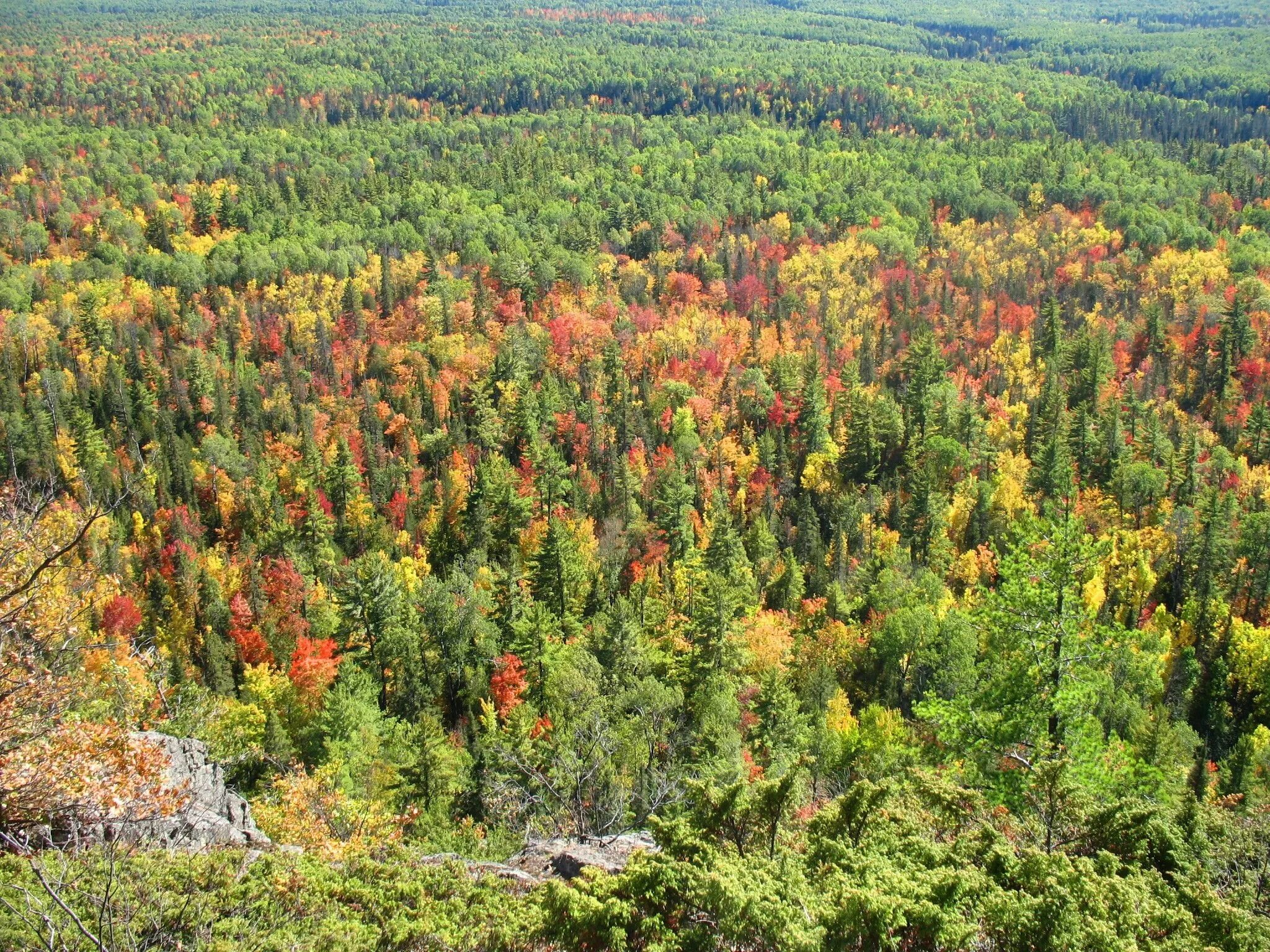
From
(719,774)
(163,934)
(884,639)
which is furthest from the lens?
(884,639)

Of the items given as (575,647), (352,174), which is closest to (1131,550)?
(575,647)

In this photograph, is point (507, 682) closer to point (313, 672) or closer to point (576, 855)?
point (313, 672)

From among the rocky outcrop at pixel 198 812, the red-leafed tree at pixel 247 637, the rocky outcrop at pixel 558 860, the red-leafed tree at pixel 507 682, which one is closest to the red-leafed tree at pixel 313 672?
the red-leafed tree at pixel 247 637

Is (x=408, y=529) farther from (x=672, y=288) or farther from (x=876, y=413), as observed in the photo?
(x=672, y=288)

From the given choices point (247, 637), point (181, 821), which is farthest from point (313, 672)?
point (181, 821)

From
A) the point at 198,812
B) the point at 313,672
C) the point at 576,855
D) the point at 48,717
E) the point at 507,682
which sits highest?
the point at 48,717
